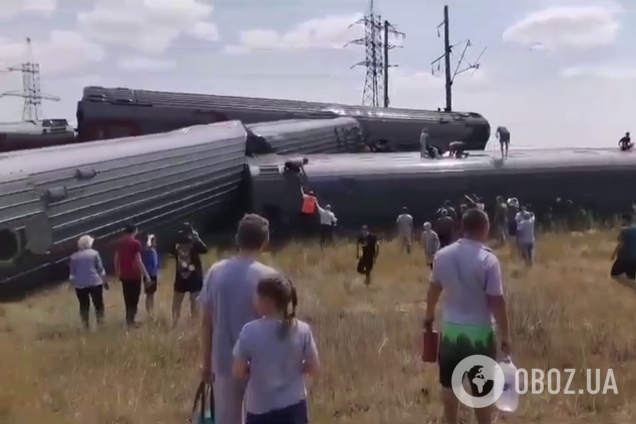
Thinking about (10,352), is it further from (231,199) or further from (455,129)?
(455,129)

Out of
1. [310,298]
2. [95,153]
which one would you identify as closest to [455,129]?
[95,153]

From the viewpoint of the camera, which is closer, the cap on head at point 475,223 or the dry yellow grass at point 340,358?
the cap on head at point 475,223

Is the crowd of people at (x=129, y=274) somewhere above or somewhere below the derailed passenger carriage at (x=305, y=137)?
below

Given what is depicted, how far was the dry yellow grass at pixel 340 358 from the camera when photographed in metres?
6.84

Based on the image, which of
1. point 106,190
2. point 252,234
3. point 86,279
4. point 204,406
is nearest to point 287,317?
point 252,234

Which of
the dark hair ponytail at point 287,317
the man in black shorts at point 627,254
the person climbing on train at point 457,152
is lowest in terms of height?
the man in black shorts at point 627,254

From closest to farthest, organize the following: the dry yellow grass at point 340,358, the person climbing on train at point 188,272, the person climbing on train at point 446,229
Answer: the dry yellow grass at point 340,358, the person climbing on train at point 188,272, the person climbing on train at point 446,229

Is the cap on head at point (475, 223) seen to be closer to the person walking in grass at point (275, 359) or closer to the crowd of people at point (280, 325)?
the crowd of people at point (280, 325)

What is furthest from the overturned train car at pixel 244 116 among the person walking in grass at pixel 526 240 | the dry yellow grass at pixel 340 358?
the dry yellow grass at pixel 340 358

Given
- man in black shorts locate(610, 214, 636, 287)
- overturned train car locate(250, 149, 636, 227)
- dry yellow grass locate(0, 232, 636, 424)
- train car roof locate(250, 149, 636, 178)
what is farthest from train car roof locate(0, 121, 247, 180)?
man in black shorts locate(610, 214, 636, 287)

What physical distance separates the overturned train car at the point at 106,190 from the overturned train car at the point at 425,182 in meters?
1.18

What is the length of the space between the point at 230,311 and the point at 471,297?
146 cm

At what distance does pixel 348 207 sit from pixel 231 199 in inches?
110

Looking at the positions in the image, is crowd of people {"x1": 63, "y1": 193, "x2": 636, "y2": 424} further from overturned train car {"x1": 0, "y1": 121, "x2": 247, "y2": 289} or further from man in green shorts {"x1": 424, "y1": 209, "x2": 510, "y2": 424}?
overturned train car {"x1": 0, "y1": 121, "x2": 247, "y2": 289}
